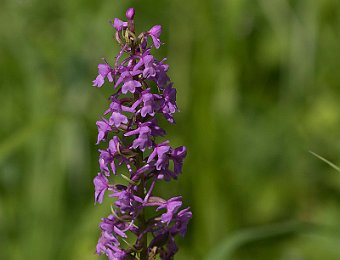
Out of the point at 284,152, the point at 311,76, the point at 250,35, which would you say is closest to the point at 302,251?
the point at 284,152

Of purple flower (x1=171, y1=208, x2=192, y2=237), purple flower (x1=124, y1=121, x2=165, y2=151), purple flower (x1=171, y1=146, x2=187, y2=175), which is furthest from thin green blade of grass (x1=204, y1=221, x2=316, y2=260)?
purple flower (x1=124, y1=121, x2=165, y2=151)

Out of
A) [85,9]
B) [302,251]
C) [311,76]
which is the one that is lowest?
[302,251]

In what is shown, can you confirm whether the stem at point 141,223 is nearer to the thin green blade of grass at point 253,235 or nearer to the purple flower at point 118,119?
the purple flower at point 118,119

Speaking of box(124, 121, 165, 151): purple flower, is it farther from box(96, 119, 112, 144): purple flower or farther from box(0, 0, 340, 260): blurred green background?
box(0, 0, 340, 260): blurred green background

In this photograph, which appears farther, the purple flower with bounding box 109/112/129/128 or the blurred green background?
the blurred green background

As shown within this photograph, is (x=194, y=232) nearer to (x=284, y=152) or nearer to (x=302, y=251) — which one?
(x=302, y=251)

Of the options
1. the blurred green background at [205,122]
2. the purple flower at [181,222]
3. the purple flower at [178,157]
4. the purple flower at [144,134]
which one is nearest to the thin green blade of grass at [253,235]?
the blurred green background at [205,122]

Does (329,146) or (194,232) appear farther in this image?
(329,146)
